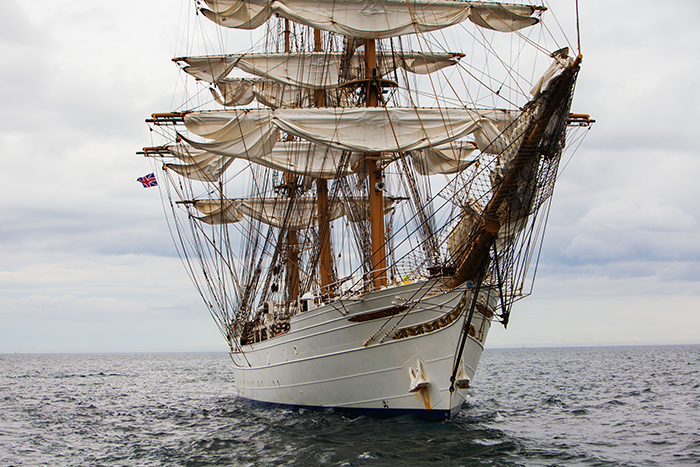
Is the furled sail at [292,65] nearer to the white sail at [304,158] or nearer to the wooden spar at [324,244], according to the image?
the white sail at [304,158]

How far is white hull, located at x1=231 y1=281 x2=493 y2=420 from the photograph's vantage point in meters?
15.7

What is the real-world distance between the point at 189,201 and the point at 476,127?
1638 centimetres

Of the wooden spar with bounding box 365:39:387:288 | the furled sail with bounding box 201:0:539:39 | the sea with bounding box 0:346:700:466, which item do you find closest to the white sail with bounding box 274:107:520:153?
the wooden spar with bounding box 365:39:387:288

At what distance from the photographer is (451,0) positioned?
20641 millimetres

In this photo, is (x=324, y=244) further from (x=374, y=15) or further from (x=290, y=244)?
(x=374, y=15)

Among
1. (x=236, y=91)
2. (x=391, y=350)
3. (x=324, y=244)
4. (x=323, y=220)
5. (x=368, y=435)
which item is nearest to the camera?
(x=368, y=435)

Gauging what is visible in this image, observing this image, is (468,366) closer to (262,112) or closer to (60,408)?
(262,112)

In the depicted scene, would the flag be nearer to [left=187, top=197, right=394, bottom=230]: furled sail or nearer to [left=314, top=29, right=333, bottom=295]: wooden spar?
[left=187, top=197, right=394, bottom=230]: furled sail

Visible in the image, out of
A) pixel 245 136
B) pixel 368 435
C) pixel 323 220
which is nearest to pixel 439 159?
pixel 323 220

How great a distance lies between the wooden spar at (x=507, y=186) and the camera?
12.9 meters

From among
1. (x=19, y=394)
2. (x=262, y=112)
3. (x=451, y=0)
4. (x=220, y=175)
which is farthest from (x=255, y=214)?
(x=19, y=394)

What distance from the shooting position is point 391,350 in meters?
16.0

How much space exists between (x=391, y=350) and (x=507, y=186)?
5.11m

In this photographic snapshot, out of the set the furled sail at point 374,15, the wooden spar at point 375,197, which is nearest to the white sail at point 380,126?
the wooden spar at point 375,197
